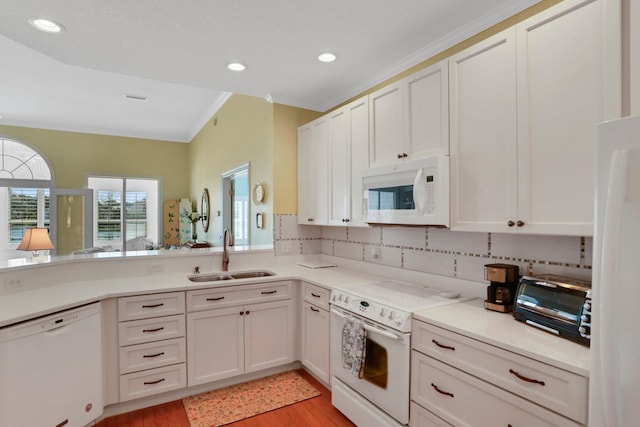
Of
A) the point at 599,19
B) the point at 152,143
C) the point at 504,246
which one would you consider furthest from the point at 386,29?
the point at 152,143

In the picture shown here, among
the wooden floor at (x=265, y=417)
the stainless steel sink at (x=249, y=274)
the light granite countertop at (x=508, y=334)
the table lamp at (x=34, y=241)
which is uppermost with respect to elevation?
the table lamp at (x=34, y=241)

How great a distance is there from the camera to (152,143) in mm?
7387

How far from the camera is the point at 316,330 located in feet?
8.89

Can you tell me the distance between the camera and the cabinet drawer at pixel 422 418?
5.56 ft

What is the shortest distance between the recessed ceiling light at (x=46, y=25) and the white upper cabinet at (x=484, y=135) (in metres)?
2.50

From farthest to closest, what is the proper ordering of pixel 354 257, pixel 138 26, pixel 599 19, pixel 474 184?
pixel 354 257, pixel 138 26, pixel 474 184, pixel 599 19

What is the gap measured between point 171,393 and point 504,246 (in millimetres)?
2571

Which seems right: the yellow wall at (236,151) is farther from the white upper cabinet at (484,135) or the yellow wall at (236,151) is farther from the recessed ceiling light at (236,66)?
the white upper cabinet at (484,135)

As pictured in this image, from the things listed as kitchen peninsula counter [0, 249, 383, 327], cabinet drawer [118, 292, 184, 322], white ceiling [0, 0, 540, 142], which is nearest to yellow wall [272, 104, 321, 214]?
white ceiling [0, 0, 540, 142]

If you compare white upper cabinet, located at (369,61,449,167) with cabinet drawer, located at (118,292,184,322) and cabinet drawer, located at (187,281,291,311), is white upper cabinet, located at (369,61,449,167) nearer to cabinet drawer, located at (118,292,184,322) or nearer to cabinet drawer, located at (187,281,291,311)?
cabinet drawer, located at (187,281,291,311)

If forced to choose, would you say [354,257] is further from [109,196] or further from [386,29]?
[109,196]

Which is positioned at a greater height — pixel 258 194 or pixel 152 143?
pixel 152 143

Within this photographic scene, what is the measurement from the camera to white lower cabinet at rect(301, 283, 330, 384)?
8.51 feet

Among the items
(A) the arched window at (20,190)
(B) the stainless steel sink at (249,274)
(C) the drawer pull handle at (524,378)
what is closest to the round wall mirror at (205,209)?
(A) the arched window at (20,190)
